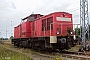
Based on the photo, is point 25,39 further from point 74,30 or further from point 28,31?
point 74,30

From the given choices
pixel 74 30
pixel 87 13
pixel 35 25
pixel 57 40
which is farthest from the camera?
pixel 87 13

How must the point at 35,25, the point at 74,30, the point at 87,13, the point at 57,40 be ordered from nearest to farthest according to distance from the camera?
the point at 57,40 < the point at 74,30 < the point at 35,25 < the point at 87,13

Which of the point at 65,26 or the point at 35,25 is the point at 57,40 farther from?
the point at 35,25

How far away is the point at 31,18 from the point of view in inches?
800

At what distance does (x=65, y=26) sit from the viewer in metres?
15.6

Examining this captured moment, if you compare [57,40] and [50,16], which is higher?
[50,16]

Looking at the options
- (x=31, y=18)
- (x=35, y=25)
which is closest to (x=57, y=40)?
(x=35, y=25)

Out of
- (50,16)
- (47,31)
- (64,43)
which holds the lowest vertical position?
(64,43)

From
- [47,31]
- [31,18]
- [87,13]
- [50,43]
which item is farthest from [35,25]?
[87,13]

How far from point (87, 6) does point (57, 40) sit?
733cm

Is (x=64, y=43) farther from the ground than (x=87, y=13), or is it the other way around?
(x=87, y=13)

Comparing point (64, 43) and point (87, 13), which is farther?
point (87, 13)

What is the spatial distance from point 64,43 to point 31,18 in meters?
6.97

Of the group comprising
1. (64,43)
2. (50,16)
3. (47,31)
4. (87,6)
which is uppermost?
(87,6)
